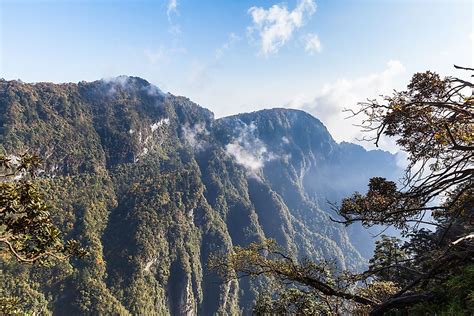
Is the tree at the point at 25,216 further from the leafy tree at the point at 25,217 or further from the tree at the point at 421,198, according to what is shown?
the tree at the point at 421,198

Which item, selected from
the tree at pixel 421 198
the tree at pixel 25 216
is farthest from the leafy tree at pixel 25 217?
the tree at pixel 421 198

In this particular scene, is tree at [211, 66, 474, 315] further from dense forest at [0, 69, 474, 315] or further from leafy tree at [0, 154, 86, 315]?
leafy tree at [0, 154, 86, 315]

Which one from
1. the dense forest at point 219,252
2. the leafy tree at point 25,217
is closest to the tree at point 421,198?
the dense forest at point 219,252

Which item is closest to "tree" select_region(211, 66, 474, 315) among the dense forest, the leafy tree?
the dense forest

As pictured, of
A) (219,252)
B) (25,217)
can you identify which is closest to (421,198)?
(25,217)

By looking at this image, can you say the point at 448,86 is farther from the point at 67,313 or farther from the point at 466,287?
the point at 67,313

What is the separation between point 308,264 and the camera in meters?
12.6

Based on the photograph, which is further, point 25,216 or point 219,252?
point 219,252

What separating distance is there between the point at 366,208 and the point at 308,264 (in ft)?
13.3

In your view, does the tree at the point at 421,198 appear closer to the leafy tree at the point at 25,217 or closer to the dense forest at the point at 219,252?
the dense forest at the point at 219,252

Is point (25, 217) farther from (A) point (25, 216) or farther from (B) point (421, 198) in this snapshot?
(B) point (421, 198)

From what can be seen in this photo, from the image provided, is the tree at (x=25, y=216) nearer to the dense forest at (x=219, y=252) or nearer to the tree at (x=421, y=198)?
the dense forest at (x=219, y=252)

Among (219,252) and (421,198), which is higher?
(219,252)

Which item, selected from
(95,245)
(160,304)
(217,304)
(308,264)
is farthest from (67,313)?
(308,264)
